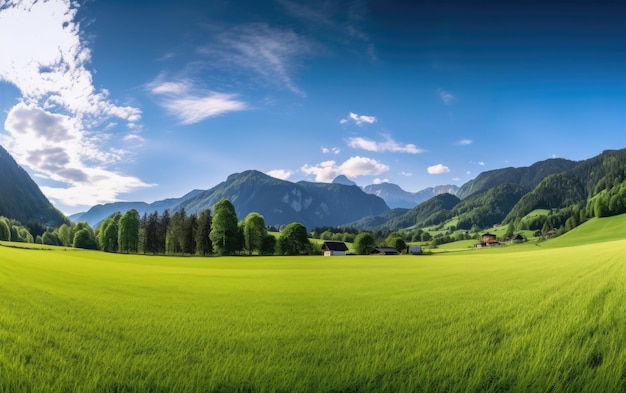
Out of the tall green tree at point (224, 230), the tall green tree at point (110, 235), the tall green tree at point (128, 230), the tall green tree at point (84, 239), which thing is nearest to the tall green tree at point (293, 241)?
the tall green tree at point (224, 230)

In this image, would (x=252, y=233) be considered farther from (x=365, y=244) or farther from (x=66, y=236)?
(x=66, y=236)

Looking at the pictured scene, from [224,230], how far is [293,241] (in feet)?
80.2

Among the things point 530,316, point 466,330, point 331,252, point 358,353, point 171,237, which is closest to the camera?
point 358,353

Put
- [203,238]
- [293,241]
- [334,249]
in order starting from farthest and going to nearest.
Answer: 1. [334,249]
2. [293,241]
3. [203,238]

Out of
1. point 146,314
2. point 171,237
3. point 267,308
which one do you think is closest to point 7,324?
point 146,314

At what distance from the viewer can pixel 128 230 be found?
101562 millimetres

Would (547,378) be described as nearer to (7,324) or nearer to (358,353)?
(358,353)

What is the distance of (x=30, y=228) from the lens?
18962 cm

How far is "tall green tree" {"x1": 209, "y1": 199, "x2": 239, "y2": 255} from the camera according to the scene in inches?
3479

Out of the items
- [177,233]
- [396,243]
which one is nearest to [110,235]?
[177,233]

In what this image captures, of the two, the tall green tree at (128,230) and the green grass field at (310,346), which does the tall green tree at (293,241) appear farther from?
the green grass field at (310,346)

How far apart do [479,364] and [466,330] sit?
2.88 meters

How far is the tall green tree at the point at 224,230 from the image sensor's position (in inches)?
3479

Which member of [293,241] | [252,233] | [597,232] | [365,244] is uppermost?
[252,233]
